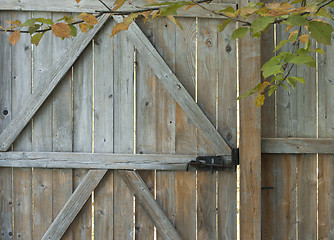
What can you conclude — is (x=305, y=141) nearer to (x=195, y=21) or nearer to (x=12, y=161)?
(x=195, y=21)

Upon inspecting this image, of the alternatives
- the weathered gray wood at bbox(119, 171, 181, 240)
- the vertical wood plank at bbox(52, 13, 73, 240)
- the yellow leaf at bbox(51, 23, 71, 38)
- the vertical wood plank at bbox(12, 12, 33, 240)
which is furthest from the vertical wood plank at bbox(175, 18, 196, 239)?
the yellow leaf at bbox(51, 23, 71, 38)

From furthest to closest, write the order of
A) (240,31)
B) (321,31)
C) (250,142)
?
(250,142), (240,31), (321,31)

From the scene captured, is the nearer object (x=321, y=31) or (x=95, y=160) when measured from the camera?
(x=321, y=31)

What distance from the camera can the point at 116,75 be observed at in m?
2.69

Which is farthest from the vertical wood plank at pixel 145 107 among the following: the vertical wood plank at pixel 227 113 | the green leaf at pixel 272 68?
the green leaf at pixel 272 68

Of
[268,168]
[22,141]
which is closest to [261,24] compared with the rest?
[268,168]

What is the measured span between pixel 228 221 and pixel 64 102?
1.52 meters

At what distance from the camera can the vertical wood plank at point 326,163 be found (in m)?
2.70

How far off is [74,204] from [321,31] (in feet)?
7.56

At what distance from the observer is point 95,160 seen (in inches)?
105

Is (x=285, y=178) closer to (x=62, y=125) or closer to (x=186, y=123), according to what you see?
(x=186, y=123)

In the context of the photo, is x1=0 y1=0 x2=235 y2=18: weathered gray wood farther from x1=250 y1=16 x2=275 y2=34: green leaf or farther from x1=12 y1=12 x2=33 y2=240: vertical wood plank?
x1=250 y1=16 x2=275 y2=34: green leaf

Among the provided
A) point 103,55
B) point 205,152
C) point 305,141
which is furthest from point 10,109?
point 305,141

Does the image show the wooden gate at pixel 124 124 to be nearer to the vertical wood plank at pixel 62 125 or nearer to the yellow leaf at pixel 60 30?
the vertical wood plank at pixel 62 125
